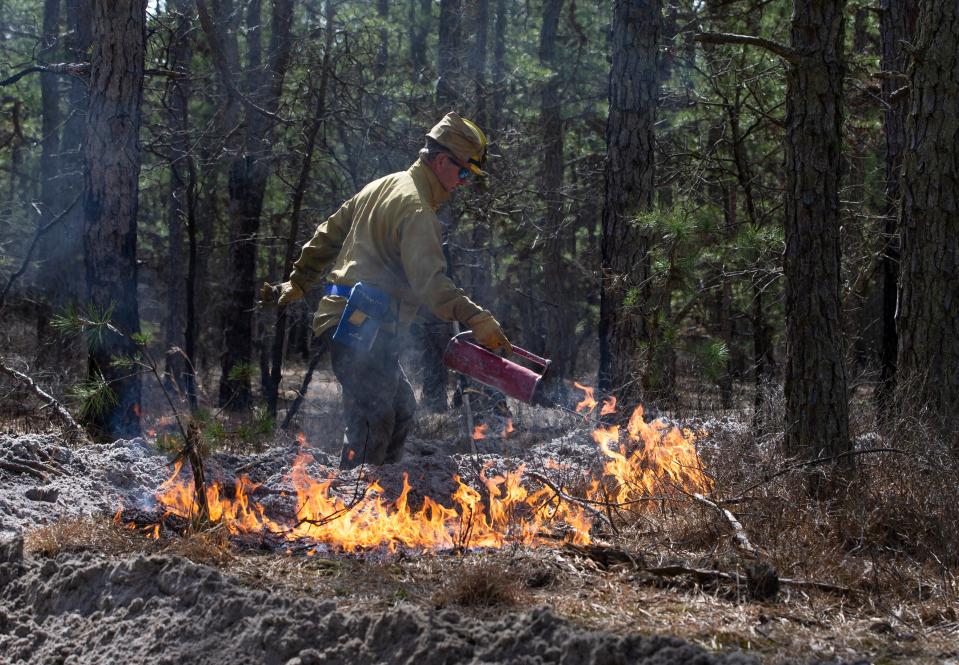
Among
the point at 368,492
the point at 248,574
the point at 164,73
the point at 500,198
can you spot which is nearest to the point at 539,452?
the point at 368,492

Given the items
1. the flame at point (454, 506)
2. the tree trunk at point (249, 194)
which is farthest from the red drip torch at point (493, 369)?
the tree trunk at point (249, 194)

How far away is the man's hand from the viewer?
20.2ft

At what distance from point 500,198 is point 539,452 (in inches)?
230

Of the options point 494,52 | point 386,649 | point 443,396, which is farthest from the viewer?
point 494,52

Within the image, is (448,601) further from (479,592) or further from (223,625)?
(223,625)

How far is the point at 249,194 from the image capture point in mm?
13578

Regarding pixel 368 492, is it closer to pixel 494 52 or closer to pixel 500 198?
pixel 500 198

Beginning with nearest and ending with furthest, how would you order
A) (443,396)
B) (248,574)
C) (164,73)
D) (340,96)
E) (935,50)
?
1. (248,574)
2. (935,50)
3. (164,73)
4. (340,96)
5. (443,396)

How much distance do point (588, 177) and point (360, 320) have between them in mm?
11157

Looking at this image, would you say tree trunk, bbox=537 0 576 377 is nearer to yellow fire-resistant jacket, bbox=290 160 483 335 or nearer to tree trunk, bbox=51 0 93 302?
tree trunk, bbox=51 0 93 302

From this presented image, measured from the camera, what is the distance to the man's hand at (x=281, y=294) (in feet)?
20.2

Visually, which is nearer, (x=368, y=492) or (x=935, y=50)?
(x=368, y=492)

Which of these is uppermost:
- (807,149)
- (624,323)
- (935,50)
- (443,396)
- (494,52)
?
(494,52)

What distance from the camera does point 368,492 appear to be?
519cm
